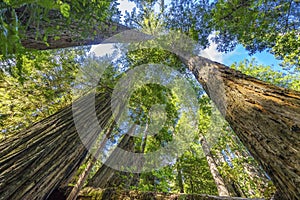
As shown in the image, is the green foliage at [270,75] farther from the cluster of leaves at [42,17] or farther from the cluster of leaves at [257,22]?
the cluster of leaves at [42,17]

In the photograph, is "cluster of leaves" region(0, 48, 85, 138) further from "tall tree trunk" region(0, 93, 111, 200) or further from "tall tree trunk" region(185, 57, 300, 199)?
"tall tree trunk" region(185, 57, 300, 199)

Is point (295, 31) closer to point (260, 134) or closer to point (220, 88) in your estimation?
point (220, 88)

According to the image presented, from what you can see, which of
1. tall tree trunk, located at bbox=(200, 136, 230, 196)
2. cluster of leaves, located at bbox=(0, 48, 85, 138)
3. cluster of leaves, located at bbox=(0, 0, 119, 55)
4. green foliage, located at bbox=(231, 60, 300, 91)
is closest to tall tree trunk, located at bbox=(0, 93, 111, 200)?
cluster of leaves, located at bbox=(0, 0, 119, 55)

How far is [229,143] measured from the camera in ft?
33.7

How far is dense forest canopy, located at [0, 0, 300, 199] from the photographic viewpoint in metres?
1.24

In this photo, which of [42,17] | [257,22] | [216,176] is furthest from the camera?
[216,176]

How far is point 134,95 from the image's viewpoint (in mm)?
5645

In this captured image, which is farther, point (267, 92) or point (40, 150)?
point (40, 150)

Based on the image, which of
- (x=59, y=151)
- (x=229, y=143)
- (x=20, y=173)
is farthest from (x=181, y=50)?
(x=229, y=143)

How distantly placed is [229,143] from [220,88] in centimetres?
941

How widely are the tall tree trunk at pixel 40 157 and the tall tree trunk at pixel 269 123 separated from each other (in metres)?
2.04

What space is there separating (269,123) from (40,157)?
229 cm

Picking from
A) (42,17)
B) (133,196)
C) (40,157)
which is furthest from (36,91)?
(42,17)

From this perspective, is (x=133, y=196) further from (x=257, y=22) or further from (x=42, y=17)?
(x=257, y=22)
